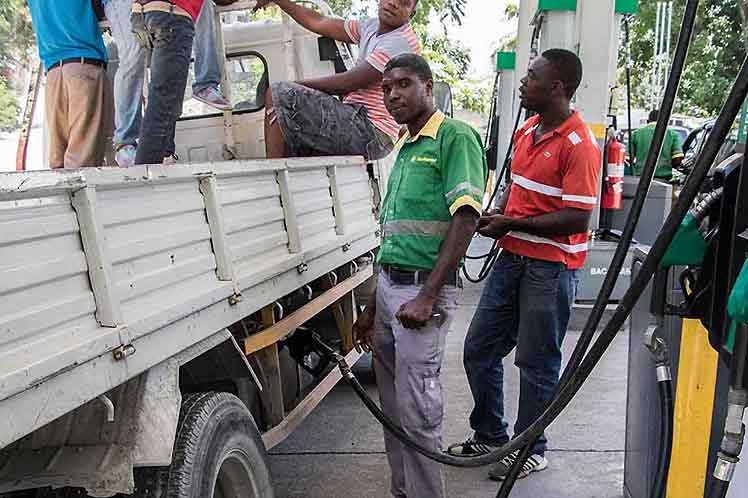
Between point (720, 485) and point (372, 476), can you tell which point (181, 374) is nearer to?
point (372, 476)

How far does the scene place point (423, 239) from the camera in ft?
8.87

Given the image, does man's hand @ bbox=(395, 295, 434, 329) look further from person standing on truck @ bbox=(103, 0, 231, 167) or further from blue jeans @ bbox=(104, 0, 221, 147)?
blue jeans @ bbox=(104, 0, 221, 147)

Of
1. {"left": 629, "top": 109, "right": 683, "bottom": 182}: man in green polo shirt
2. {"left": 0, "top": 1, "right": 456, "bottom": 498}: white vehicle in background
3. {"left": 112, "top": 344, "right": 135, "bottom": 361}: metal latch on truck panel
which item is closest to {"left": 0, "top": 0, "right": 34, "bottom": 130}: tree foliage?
{"left": 0, "top": 1, "right": 456, "bottom": 498}: white vehicle in background

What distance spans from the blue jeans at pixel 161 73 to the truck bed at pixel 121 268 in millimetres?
707

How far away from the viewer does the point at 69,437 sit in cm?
185

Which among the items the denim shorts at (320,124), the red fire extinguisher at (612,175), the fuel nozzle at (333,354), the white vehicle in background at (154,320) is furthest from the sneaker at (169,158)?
the red fire extinguisher at (612,175)

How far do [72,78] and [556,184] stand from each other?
2651 millimetres

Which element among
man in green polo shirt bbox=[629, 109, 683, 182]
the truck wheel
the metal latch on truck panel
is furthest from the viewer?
man in green polo shirt bbox=[629, 109, 683, 182]

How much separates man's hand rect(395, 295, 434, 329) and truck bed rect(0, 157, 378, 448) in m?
0.55

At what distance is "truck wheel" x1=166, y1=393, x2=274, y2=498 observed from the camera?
197cm

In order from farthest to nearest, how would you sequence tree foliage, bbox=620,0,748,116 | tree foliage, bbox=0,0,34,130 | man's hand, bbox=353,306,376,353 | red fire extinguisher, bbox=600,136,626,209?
1. tree foliage, bbox=620,0,748,116
2. tree foliage, bbox=0,0,34,130
3. red fire extinguisher, bbox=600,136,626,209
4. man's hand, bbox=353,306,376,353

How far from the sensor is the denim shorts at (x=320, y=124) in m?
3.79

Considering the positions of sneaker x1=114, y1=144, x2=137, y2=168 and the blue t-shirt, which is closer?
the blue t-shirt

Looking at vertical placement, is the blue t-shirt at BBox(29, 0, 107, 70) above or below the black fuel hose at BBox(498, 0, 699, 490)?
above
